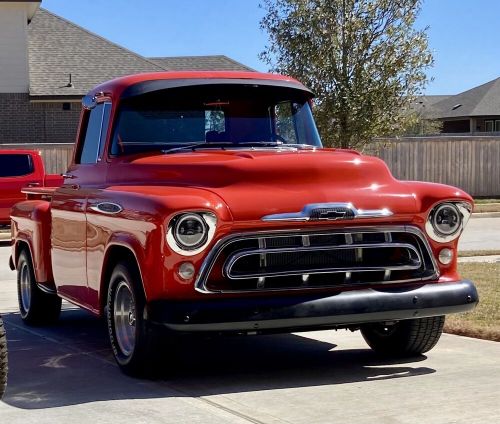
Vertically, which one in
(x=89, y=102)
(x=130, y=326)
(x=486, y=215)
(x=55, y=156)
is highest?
(x=89, y=102)

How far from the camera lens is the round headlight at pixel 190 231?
6.48 m

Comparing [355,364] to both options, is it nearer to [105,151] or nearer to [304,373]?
[304,373]

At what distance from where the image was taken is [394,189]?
7102mm

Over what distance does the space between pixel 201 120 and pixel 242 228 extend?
1.69 meters

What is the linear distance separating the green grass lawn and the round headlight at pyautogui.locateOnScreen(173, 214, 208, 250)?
10.6 feet

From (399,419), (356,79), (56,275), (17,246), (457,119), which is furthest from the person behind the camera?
(457,119)

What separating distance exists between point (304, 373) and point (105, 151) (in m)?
2.28

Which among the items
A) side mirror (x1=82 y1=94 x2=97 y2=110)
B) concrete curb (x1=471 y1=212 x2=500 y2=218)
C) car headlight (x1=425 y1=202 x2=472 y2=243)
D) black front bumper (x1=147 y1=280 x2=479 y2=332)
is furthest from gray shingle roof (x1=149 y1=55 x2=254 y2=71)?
black front bumper (x1=147 y1=280 x2=479 y2=332)

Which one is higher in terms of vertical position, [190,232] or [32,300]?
[190,232]

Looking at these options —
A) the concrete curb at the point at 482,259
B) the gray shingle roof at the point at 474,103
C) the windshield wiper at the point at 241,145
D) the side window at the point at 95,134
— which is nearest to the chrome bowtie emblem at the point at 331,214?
the windshield wiper at the point at 241,145

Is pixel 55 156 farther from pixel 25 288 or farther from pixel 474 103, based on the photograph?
pixel 474 103

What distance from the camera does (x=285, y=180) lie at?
6.94 m

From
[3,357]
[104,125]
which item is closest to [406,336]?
[104,125]

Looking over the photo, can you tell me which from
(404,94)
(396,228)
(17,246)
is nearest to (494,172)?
(404,94)
